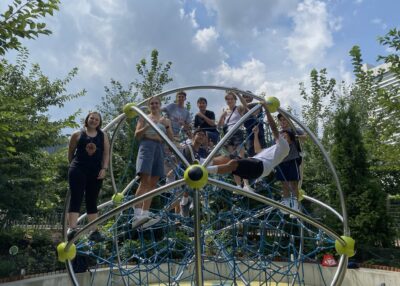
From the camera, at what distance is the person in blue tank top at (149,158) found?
203 inches

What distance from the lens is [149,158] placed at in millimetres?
5207

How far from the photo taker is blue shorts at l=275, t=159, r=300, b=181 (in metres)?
6.43

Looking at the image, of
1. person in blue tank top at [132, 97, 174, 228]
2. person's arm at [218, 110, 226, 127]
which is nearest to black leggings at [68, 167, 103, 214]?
person in blue tank top at [132, 97, 174, 228]

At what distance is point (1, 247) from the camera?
11586 millimetres

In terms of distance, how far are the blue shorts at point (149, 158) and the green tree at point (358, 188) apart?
774 centimetres

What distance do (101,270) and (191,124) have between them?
518 cm

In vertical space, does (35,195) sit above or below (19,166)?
below

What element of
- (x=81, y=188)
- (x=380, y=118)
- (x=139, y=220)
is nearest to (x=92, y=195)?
(x=81, y=188)

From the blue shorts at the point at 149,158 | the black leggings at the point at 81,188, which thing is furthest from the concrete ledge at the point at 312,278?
the blue shorts at the point at 149,158

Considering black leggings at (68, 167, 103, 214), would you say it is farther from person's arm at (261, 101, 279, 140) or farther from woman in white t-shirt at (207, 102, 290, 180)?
person's arm at (261, 101, 279, 140)

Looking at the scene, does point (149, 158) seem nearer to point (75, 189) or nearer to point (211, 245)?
point (75, 189)

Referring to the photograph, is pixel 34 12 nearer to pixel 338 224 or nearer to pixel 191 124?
pixel 191 124

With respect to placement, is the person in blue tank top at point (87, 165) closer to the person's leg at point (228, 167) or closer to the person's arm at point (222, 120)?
the person's leg at point (228, 167)

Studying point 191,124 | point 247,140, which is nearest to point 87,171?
point 191,124
